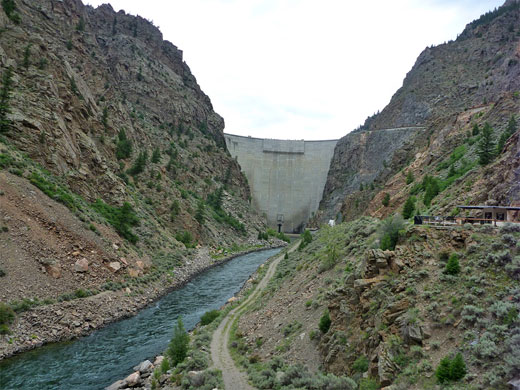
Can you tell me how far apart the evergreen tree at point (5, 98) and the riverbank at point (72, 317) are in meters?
21.2

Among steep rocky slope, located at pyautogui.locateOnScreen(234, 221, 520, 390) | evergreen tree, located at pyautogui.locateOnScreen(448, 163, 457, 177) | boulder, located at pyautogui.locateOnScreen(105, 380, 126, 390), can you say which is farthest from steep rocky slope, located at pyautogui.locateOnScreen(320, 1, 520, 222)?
boulder, located at pyautogui.locateOnScreen(105, 380, 126, 390)

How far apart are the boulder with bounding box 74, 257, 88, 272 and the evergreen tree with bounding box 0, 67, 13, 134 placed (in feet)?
56.9

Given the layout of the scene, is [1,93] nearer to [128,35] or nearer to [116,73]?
[116,73]

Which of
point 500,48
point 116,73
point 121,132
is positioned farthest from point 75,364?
point 500,48

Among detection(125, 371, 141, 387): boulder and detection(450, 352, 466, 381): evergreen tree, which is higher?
detection(450, 352, 466, 381): evergreen tree

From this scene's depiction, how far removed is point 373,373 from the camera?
11477 mm

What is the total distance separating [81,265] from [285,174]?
93862 millimetres

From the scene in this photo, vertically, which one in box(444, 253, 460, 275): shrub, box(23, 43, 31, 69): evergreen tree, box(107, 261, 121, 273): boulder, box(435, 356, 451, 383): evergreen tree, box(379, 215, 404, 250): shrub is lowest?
box(107, 261, 121, 273): boulder

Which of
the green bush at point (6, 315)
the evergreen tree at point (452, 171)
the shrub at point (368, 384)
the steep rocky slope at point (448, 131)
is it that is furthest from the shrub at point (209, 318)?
the evergreen tree at point (452, 171)

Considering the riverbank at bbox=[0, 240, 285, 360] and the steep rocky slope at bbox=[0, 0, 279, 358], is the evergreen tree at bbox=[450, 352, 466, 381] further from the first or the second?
the steep rocky slope at bbox=[0, 0, 279, 358]

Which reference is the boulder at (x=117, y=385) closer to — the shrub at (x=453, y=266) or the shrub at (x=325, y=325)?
the shrub at (x=325, y=325)

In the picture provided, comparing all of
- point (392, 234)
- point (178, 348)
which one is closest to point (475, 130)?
point (392, 234)

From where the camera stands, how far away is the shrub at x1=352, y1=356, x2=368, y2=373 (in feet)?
40.1

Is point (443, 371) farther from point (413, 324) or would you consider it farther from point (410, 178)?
point (410, 178)
